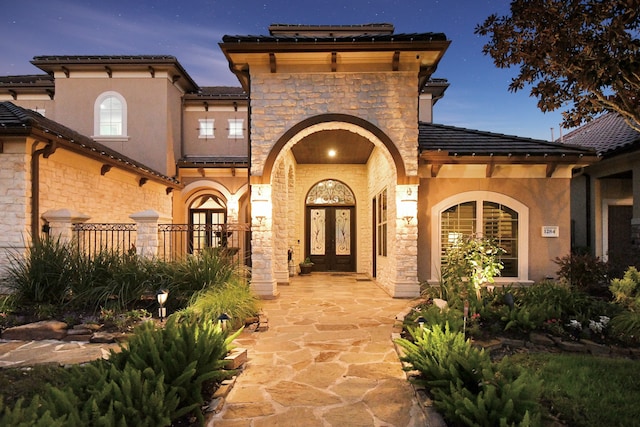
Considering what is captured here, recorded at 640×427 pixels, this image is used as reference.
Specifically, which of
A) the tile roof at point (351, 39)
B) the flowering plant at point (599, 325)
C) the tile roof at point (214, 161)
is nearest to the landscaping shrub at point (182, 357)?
the flowering plant at point (599, 325)

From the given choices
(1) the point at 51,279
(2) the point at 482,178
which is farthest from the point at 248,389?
(2) the point at 482,178

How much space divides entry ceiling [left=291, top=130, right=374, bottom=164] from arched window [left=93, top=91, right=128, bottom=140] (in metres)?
6.90

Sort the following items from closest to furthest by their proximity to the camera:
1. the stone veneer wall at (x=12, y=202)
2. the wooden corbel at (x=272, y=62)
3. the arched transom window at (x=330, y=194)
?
1. the stone veneer wall at (x=12, y=202)
2. the wooden corbel at (x=272, y=62)
3. the arched transom window at (x=330, y=194)

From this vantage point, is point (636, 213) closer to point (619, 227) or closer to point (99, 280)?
point (619, 227)

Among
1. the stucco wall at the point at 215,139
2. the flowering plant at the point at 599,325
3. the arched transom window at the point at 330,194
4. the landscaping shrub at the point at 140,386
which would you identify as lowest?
the flowering plant at the point at 599,325

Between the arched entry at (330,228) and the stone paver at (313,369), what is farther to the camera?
the arched entry at (330,228)

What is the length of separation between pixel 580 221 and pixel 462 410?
1200 cm

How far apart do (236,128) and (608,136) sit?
43.4 feet

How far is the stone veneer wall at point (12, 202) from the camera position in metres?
7.66

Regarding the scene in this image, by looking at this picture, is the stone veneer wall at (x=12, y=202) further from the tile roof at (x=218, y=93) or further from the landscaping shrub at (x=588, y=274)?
the landscaping shrub at (x=588, y=274)

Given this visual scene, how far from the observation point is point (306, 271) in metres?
14.5

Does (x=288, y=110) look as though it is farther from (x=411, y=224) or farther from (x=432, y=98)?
(x=432, y=98)

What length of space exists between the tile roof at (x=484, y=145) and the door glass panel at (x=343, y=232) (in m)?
5.58

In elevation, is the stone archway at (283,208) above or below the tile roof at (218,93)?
below
